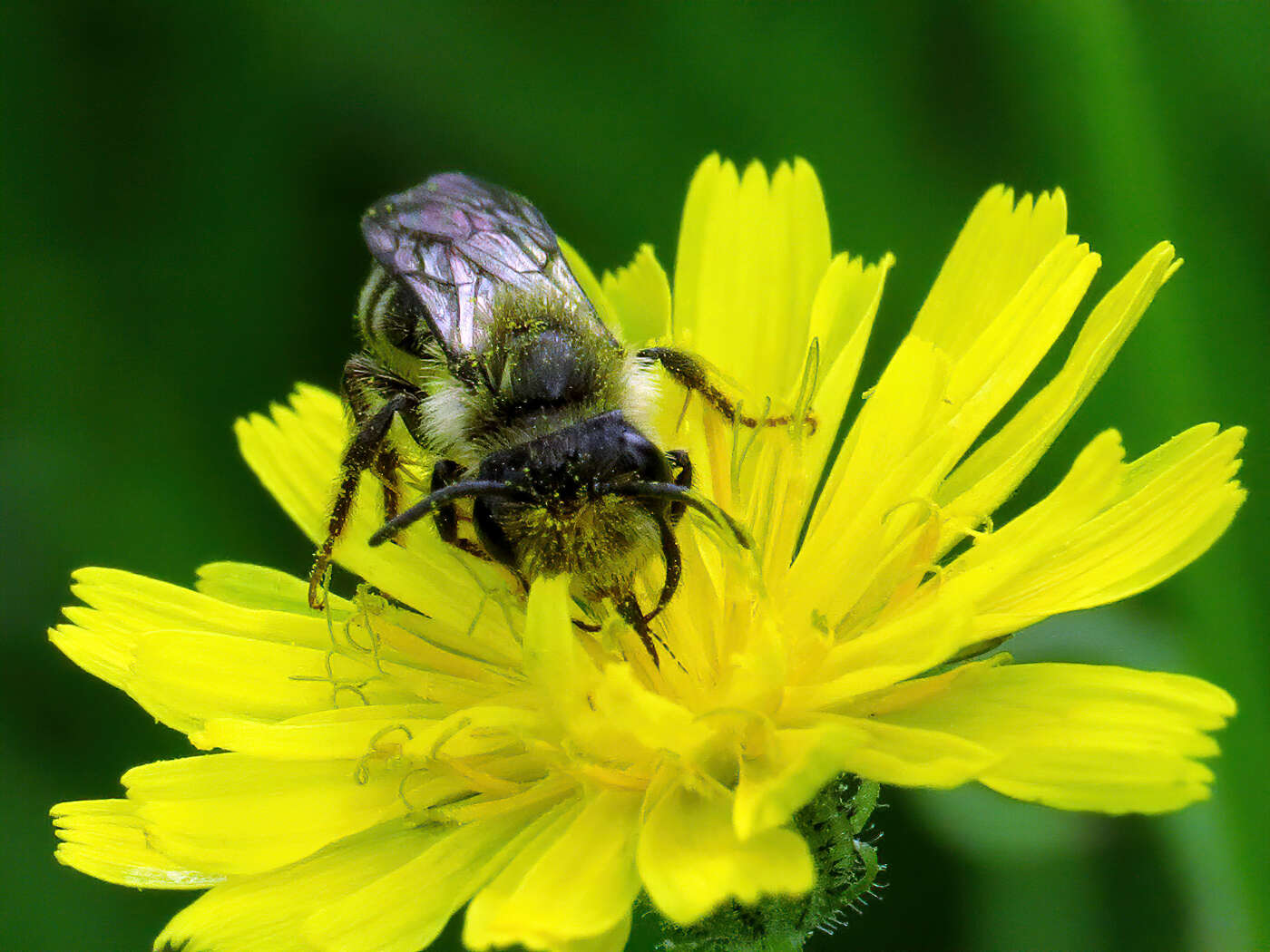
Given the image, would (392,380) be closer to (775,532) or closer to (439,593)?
(439,593)

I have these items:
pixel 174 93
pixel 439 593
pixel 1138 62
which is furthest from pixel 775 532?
pixel 174 93

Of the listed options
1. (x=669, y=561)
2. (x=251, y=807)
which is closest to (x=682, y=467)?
(x=669, y=561)

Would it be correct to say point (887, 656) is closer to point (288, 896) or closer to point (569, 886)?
point (569, 886)

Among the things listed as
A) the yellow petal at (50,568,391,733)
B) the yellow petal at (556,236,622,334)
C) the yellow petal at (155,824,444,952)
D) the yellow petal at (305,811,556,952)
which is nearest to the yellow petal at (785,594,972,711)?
the yellow petal at (305,811,556,952)

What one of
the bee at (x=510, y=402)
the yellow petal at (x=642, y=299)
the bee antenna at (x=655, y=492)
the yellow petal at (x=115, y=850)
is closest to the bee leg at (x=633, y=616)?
the bee at (x=510, y=402)

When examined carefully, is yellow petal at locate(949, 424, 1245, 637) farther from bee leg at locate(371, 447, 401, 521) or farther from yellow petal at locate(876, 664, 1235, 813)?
bee leg at locate(371, 447, 401, 521)
